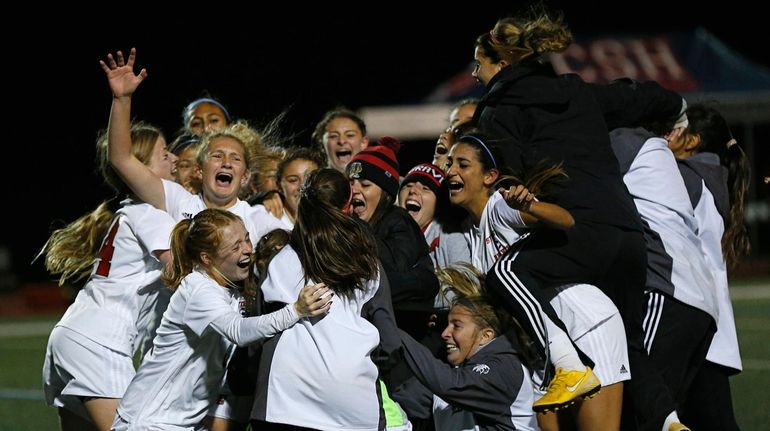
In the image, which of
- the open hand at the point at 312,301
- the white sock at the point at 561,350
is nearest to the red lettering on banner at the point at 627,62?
the white sock at the point at 561,350

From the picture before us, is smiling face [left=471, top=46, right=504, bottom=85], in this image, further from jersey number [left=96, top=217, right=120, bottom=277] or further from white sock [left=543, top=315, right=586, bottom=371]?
jersey number [left=96, top=217, right=120, bottom=277]

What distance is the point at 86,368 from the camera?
5.18 meters

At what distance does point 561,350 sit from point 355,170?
1.47 m

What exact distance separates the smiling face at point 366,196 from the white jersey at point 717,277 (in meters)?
1.72

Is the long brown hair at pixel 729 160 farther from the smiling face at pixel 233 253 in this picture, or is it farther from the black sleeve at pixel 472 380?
the smiling face at pixel 233 253

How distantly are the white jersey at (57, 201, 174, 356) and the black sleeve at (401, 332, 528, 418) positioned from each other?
4.68ft

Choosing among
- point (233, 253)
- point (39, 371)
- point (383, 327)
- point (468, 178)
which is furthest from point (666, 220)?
point (39, 371)

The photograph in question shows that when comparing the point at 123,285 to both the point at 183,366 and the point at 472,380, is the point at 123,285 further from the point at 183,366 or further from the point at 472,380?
the point at 472,380

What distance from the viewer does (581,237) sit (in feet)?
14.8

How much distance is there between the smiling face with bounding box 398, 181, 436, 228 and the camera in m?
5.64

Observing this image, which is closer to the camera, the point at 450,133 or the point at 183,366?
the point at 183,366

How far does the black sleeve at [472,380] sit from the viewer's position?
4582 mm

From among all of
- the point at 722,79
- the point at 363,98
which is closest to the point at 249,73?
the point at 363,98

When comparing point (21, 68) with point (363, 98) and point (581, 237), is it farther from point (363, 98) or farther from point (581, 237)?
point (581, 237)
